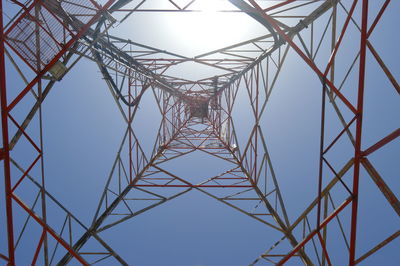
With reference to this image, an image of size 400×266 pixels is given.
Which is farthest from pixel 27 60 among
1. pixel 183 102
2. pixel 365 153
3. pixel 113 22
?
pixel 183 102

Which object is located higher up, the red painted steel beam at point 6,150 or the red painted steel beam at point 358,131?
the red painted steel beam at point 6,150

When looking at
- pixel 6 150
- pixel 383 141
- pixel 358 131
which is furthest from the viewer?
pixel 6 150

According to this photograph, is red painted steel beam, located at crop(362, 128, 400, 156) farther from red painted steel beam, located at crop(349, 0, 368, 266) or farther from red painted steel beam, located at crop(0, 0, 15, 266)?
red painted steel beam, located at crop(0, 0, 15, 266)

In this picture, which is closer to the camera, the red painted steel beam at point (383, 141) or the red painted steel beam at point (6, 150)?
the red painted steel beam at point (383, 141)

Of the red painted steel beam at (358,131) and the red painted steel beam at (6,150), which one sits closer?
the red painted steel beam at (358,131)

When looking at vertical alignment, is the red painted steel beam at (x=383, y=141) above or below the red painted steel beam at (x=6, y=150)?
below

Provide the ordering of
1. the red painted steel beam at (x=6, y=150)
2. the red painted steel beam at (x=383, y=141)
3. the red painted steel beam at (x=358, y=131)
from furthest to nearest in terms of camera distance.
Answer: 1. the red painted steel beam at (x=6, y=150)
2. the red painted steel beam at (x=358, y=131)
3. the red painted steel beam at (x=383, y=141)

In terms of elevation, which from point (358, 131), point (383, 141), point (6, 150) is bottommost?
point (383, 141)

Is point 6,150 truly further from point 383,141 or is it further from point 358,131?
point 383,141

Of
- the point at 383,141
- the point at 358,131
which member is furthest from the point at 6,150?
the point at 383,141

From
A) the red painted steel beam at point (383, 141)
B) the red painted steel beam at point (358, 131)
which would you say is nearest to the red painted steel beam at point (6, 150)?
the red painted steel beam at point (358, 131)

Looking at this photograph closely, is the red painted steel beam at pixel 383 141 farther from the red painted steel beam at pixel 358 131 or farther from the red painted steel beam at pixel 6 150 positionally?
the red painted steel beam at pixel 6 150

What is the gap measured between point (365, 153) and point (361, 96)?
1005 mm

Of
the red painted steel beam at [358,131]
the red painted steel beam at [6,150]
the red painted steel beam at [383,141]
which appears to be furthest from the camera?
the red painted steel beam at [6,150]
